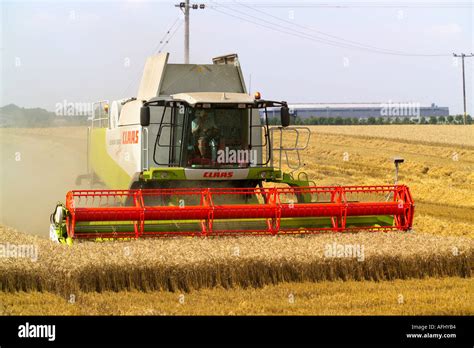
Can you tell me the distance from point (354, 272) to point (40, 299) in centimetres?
329

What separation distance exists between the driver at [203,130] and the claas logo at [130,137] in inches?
40.8

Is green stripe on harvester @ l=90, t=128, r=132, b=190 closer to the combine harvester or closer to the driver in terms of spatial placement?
the combine harvester

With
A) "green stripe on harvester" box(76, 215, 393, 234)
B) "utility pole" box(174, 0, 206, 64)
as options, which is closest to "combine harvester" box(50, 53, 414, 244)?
"green stripe on harvester" box(76, 215, 393, 234)

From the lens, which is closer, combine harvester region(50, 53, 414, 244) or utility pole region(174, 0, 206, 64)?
combine harvester region(50, 53, 414, 244)

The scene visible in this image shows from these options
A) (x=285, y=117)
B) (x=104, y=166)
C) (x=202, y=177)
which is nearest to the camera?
(x=202, y=177)

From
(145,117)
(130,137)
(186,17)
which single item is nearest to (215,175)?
(145,117)

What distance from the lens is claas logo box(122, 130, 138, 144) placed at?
1202 cm

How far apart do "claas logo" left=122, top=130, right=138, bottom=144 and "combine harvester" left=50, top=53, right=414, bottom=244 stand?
0.06 feet

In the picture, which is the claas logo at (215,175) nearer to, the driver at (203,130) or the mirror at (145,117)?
the driver at (203,130)

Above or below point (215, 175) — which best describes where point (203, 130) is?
above

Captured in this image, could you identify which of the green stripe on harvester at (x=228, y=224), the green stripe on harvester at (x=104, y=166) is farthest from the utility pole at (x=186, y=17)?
the green stripe on harvester at (x=228, y=224)

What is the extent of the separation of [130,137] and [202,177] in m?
1.69

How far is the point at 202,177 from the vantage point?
1120 cm

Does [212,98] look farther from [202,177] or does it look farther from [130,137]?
[130,137]
